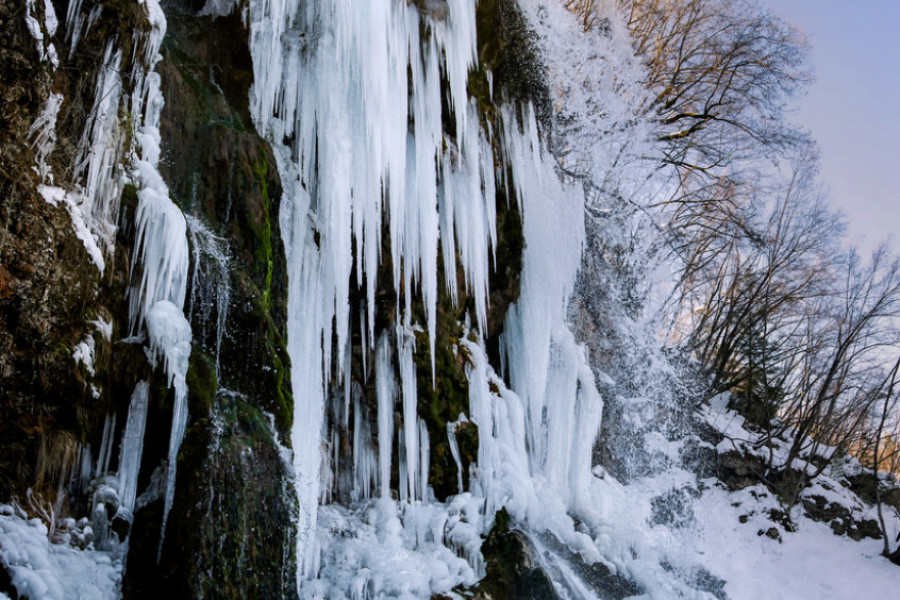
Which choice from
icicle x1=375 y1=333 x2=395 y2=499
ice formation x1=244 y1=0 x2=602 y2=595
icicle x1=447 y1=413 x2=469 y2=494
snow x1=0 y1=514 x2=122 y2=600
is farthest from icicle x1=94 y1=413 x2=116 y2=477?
icicle x1=447 y1=413 x2=469 y2=494

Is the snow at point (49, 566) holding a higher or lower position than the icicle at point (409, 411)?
lower

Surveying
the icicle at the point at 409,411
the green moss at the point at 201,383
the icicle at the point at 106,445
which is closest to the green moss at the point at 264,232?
the green moss at the point at 201,383

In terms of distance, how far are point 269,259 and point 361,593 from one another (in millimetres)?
2502

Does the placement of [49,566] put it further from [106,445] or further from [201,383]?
[201,383]

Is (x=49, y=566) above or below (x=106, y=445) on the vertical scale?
below

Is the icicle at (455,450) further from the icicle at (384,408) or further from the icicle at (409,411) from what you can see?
the icicle at (384,408)

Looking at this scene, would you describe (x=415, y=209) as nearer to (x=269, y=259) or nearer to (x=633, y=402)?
(x=269, y=259)

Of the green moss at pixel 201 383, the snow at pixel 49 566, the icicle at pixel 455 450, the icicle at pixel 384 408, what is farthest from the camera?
the icicle at pixel 455 450

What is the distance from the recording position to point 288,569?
13.6 feet

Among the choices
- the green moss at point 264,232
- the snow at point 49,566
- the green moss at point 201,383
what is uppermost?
the green moss at point 264,232

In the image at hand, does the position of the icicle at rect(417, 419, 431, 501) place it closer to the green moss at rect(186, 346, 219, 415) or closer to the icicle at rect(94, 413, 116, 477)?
the green moss at rect(186, 346, 219, 415)

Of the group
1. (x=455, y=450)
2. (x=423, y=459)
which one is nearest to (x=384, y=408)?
(x=423, y=459)

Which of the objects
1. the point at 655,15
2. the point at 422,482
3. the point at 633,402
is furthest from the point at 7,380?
the point at 655,15

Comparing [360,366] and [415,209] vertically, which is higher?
[415,209]
